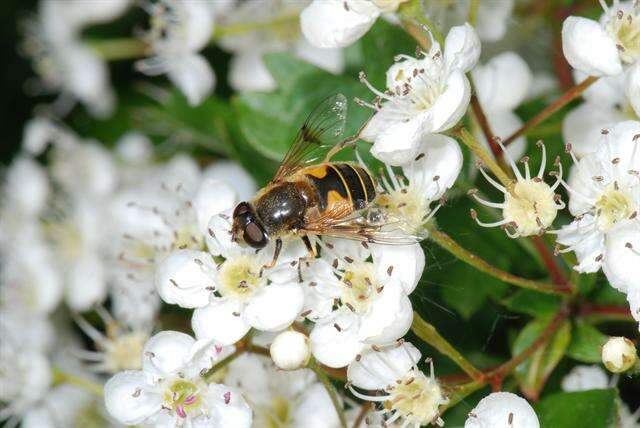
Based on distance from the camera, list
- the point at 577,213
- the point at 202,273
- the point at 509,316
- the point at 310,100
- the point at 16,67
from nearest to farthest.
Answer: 1. the point at 577,213
2. the point at 202,273
3. the point at 509,316
4. the point at 310,100
5. the point at 16,67

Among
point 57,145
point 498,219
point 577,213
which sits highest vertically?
point 577,213

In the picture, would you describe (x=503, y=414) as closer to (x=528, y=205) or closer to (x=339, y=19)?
(x=528, y=205)

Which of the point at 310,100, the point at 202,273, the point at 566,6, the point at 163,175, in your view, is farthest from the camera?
the point at 163,175

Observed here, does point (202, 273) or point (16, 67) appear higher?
point (202, 273)

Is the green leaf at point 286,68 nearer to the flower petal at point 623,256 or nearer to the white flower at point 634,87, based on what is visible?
the white flower at point 634,87

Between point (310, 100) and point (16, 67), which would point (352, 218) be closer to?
point (310, 100)

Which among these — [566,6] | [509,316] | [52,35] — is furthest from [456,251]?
[52,35]

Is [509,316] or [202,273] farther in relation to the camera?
[509,316]
